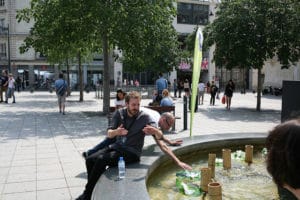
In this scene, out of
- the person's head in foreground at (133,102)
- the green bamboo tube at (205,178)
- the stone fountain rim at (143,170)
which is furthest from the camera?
the person's head in foreground at (133,102)

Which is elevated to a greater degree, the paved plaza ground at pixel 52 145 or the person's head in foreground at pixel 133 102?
the person's head in foreground at pixel 133 102

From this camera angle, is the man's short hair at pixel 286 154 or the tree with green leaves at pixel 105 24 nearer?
the man's short hair at pixel 286 154

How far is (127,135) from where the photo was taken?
5.35 metres

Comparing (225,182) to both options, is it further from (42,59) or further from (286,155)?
(42,59)

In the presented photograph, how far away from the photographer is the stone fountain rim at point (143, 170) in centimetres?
408

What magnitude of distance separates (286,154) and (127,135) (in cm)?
400

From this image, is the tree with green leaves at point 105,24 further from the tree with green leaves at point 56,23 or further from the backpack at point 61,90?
the backpack at point 61,90

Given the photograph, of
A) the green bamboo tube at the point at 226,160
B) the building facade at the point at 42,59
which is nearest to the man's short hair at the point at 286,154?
the green bamboo tube at the point at 226,160

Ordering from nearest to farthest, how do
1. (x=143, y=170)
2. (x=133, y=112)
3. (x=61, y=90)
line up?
(x=143, y=170), (x=133, y=112), (x=61, y=90)

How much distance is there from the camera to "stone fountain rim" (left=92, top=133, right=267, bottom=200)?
13.4 feet

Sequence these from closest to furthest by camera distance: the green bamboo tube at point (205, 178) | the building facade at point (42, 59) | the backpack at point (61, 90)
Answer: the green bamboo tube at point (205, 178) → the backpack at point (61, 90) → the building facade at point (42, 59)

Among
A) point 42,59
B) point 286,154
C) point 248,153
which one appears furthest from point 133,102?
point 42,59

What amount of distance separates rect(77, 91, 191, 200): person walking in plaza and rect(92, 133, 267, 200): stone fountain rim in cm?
16

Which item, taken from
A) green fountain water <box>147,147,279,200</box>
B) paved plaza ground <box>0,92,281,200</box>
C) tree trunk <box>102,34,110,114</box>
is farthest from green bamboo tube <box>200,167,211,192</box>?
tree trunk <box>102,34,110,114</box>
